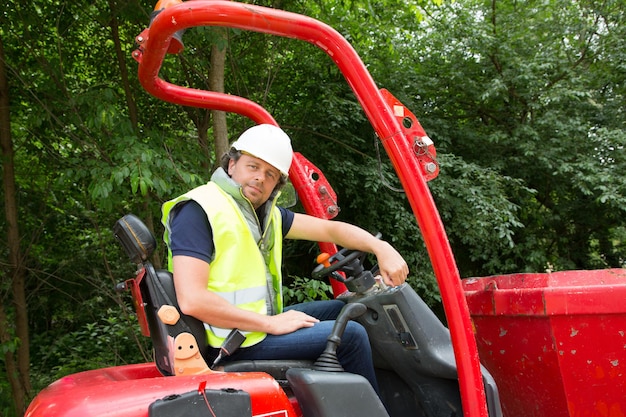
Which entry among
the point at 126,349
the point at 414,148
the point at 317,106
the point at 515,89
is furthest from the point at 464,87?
the point at 414,148

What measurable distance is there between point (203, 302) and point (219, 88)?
2.94m

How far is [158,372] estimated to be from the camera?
2.44 metres

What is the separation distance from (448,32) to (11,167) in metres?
5.90

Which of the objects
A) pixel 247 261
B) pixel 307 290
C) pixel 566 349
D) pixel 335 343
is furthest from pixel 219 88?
pixel 566 349

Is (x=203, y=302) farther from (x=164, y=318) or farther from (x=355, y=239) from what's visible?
(x=355, y=239)

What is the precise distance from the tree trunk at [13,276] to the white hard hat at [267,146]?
3.29 meters

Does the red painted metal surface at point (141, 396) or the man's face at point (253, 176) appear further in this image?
the man's face at point (253, 176)

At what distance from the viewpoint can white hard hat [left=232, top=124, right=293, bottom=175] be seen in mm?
2324

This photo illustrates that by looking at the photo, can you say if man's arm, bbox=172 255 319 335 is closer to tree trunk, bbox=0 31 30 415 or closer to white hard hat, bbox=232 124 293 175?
white hard hat, bbox=232 124 293 175

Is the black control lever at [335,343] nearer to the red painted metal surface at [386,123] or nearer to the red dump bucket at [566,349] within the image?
the red painted metal surface at [386,123]

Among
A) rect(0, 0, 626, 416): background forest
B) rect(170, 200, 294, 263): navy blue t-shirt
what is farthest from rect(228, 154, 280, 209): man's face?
rect(0, 0, 626, 416): background forest

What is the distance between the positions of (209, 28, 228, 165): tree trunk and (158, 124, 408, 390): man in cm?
197

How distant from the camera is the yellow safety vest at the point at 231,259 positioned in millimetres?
2105

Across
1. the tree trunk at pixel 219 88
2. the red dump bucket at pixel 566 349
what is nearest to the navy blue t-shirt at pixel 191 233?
the red dump bucket at pixel 566 349
